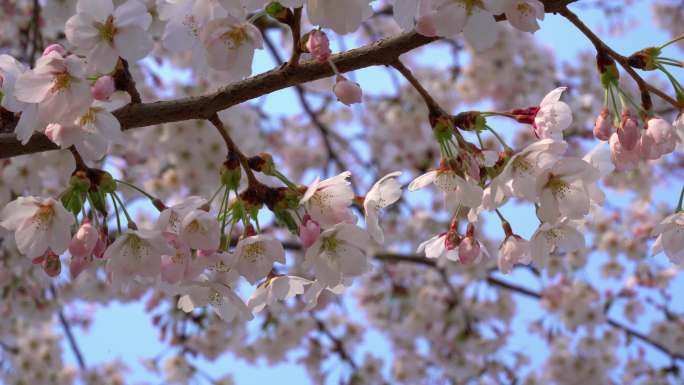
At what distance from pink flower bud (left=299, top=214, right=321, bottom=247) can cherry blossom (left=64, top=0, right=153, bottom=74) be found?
44 cm

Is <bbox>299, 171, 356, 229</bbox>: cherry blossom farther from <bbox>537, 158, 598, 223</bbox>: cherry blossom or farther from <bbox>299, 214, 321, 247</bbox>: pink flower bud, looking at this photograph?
<bbox>537, 158, 598, 223</bbox>: cherry blossom

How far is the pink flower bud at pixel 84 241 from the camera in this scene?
4.02 feet

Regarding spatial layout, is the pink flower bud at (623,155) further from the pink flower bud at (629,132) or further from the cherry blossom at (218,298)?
the cherry blossom at (218,298)

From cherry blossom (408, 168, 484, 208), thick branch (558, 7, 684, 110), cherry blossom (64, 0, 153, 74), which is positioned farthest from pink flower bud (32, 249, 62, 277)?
thick branch (558, 7, 684, 110)

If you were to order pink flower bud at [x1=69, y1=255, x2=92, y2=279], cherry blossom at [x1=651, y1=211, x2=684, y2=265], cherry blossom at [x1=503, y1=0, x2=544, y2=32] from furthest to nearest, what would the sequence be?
cherry blossom at [x1=651, y1=211, x2=684, y2=265] < pink flower bud at [x1=69, y1=255, x2=92, y2=279] < cherry blossom at [x1=503, y1=0, x2=544, y2=32]

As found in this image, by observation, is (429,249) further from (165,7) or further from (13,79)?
(13,79)

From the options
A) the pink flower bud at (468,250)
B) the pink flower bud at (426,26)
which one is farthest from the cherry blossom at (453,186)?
the pink flower bud at (426,26)

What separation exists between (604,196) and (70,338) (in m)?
4.34

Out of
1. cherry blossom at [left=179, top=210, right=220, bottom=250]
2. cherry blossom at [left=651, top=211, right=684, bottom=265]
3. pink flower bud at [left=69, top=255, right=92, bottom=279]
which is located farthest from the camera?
cherry blossom at [left=651, top=211, right=684, bottom=265]

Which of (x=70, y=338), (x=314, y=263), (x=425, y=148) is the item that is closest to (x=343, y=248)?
(x=314, y=263)

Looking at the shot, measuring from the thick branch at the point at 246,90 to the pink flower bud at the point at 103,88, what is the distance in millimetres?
91

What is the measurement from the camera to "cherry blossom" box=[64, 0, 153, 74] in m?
1.18

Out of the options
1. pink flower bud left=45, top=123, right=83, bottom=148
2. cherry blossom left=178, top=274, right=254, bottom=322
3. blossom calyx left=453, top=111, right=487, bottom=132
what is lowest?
cherry blossom left=178, top=274, right=254, bottom=322

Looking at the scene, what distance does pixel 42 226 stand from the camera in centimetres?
127
